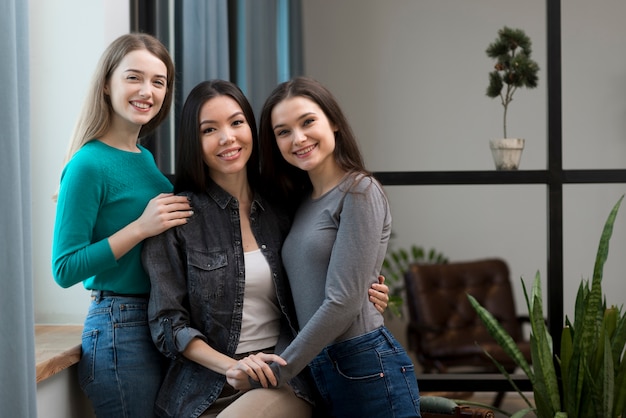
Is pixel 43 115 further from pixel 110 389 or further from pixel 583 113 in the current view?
pixel 583 113

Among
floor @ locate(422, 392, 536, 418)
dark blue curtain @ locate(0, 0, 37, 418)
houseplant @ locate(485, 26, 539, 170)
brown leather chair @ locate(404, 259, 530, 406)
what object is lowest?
floor @ locate(422, 392, 536, 418)

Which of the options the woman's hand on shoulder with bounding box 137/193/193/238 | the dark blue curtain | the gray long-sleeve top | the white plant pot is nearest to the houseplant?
the white plant pot

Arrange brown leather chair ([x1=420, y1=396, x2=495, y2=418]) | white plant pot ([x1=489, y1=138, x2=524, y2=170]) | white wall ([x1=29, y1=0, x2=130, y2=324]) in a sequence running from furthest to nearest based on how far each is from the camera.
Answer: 1. white plant pot ([x1=489, y1=138, x2=524, y2=170])
2. white wall ([x1=29, y1=0, x2=130, y2=324])
3. brown leather chair ([x1=420, y1=396, x2=495, y2=418])

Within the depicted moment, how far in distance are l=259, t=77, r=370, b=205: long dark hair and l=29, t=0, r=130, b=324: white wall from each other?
0.72m

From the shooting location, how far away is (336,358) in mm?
2037

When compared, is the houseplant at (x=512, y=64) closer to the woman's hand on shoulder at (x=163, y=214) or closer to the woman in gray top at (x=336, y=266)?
the woman in gray top at (x=336, y=266)

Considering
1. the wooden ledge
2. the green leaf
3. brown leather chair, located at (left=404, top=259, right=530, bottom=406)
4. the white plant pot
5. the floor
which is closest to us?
the wooden ledge

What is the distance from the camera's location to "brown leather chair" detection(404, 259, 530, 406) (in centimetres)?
418

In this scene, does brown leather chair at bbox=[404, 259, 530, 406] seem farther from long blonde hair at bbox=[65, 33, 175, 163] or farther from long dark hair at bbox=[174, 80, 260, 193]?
long blonde hair at bbox=[65, 33, 175, 163]

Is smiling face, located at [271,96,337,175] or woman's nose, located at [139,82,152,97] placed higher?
woman's nose, located at [139,82,152,97]

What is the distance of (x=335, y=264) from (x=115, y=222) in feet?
1.85

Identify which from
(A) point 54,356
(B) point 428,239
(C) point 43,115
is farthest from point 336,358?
(B) point 428,239

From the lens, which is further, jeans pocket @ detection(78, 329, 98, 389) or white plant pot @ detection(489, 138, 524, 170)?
white plant pot @ detection(489, 138, 524, 170)

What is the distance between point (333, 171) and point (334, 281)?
32cm
